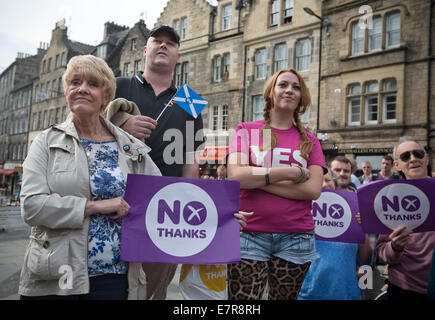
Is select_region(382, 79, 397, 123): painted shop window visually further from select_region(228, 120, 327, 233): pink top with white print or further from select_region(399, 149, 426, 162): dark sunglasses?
select_region(228, 120, 327, 233): pink top with white print

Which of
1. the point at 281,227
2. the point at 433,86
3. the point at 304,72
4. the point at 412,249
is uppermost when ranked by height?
the point at 304,72

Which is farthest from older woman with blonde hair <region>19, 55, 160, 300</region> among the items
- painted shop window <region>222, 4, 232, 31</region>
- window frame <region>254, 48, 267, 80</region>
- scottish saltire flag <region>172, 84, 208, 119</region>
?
painted shop window <region>222, 4, 232, 31</region>

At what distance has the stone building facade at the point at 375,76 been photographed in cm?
1490

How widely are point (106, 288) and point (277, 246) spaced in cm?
108

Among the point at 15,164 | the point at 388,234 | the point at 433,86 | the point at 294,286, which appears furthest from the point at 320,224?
the point at 15,164

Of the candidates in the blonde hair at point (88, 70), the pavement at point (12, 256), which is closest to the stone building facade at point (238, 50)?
the pavement at point (12, 256)

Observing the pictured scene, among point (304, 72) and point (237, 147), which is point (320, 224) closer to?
point (237, 147)

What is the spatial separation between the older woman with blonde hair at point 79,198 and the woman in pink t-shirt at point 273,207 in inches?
28.7

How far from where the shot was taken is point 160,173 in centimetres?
223

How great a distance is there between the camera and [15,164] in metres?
43.8

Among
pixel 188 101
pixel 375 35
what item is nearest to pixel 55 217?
pixel 188 101

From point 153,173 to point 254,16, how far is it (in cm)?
2099

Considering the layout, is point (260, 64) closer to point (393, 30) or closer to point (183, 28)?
point (393, 30)

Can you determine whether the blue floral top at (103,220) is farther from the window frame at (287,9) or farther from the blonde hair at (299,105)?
the window frame at (287,9)
